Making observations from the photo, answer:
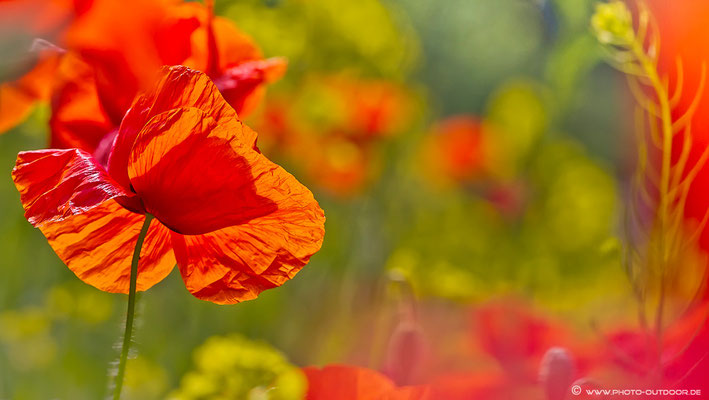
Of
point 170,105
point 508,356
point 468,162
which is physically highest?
point 170,105

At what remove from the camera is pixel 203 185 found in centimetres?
36

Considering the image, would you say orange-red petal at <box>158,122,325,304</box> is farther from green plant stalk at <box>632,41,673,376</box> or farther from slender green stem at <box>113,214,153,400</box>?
green plant stalk at <box>632,41,673,376</box>

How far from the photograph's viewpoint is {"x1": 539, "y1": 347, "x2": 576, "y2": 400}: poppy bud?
1.89 ft

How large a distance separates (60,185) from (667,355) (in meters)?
0.51

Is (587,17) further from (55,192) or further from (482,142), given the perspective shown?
(55,192)

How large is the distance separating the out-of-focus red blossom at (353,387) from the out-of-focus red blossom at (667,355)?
0.67 ft

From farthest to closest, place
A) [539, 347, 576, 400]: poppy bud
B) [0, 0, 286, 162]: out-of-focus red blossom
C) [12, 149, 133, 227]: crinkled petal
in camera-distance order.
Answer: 1. [539, 347, 576, 400]: poppy bud
2. [0, 0, 286, 162]: out-of-focus red blossom
3. [12, 149, 133, 227]: crinkled petal

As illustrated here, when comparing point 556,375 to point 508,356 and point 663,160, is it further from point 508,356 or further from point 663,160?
point 663,160

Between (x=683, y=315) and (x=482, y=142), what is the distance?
22 centimetres

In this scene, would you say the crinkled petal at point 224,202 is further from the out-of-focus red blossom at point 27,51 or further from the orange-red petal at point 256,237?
the out-of-focus red blossom at point 27,51

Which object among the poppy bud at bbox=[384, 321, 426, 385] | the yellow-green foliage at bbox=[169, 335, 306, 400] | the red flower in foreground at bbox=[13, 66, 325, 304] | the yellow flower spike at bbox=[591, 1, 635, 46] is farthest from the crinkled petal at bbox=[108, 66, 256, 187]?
the yellow flower spike at bbox=[591, 1, 635, 46]

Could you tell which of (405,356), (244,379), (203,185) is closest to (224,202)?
(203,185)

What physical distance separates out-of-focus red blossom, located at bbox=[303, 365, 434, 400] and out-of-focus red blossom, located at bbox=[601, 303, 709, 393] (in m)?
0.21

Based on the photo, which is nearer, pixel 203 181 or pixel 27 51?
pixel 203 181
